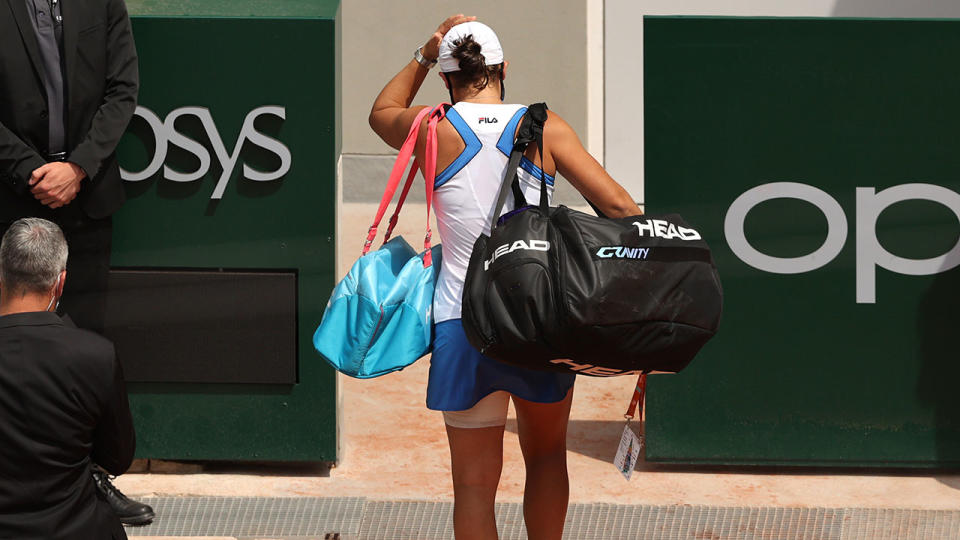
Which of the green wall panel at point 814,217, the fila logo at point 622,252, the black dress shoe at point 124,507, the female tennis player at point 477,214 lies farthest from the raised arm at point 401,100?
the black dress shoe at point 124,507

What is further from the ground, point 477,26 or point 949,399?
point 477,26

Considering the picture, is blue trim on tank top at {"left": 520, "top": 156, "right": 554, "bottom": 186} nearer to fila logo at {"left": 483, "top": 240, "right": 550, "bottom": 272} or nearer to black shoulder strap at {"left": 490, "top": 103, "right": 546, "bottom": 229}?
black shoulder strap at {"left": 490, "top": 103, "right": 546, "bottom": 229}

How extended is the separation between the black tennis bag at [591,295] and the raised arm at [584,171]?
0.18m

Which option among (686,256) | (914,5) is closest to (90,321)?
(686,256)

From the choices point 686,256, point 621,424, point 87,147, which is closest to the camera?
point 686,256

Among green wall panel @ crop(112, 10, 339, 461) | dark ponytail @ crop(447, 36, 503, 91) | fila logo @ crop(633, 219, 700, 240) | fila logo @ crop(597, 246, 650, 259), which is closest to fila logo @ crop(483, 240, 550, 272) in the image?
fila logo @ crop(597, 246, 650, 259)

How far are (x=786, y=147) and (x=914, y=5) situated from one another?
726cm

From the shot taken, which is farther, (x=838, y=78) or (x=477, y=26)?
(x=838, y=78)

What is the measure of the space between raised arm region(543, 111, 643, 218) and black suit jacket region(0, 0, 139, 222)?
1967mm

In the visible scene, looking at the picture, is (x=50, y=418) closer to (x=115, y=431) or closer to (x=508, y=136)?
(x=115, y=431)

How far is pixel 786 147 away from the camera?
533 centimetres

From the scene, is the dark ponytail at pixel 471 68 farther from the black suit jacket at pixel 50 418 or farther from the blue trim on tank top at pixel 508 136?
the black suit jacket at pixel 50 418

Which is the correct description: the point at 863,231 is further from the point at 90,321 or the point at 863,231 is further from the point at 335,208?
the point at 90,321

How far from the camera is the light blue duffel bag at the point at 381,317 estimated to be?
370cm
